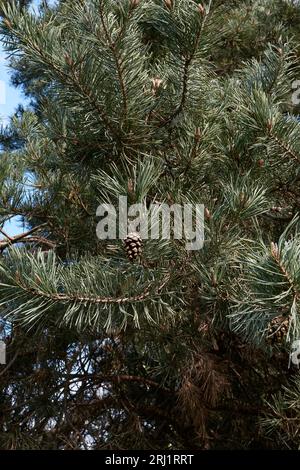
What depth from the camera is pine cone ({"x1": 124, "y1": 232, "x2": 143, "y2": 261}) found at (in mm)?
1085

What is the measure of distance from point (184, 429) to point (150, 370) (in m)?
0.18

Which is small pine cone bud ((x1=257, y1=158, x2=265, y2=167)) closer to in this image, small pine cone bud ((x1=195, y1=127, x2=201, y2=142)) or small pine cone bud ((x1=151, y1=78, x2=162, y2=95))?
small pine cone bud ((x1=195, y1=127, x2=201, y2=142))

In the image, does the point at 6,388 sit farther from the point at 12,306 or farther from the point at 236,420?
the point at 12,306

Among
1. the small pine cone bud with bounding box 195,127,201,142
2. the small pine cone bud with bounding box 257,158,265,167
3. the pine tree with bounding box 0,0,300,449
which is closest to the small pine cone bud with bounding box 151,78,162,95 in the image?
the pine tree with bounding box 0,0,300,449

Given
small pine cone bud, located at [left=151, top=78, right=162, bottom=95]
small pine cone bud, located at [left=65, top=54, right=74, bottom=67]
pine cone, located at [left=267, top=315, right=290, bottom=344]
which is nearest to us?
pine cone, located at [left=267, top=315, right=290, bottom=344]

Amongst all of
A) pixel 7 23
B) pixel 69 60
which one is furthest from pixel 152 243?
pixel 7 23

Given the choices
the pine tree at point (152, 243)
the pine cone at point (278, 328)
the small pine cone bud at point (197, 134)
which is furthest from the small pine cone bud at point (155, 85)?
the pine cone at point (278, 328)

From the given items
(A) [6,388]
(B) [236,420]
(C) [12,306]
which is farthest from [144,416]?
(C) [12,306]

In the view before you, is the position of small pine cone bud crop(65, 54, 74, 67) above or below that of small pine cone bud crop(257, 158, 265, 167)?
above

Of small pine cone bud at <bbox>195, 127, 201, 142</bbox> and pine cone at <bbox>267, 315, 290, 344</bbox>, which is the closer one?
pine cone at <bbox>267, 315, 290, 344</bbox>
